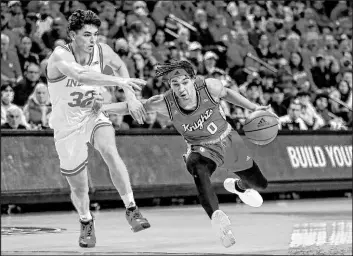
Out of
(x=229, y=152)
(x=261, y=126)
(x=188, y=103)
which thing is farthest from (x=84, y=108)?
(x=261, y=126)

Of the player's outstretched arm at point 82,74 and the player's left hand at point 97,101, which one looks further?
the player's left hand at point 97,101

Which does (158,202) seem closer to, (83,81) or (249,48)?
(249,48)

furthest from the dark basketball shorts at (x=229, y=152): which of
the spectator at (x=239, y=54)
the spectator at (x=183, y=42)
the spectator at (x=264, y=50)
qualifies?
the spectator at (x=264, y=50)

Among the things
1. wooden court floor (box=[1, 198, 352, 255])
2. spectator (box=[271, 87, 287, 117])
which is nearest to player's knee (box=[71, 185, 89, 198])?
wooden court floor (box=[1, 198, 352, 255])

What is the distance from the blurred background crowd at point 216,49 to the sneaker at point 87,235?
20.7ft

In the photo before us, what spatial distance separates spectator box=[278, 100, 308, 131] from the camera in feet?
66.3

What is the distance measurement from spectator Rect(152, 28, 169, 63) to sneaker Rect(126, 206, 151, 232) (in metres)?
12.0

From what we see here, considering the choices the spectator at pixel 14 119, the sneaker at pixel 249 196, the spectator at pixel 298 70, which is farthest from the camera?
the spectator at pixel 298 70

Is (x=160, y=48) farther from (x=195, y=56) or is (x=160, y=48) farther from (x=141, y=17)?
(x=141, y=17)

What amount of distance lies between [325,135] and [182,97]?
561 inches

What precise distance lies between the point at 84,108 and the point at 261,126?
184 centimetres

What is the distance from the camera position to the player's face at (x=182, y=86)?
1012cm

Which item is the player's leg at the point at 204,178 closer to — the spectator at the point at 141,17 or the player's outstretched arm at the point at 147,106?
the player's outstretched arm at the point at 147,106

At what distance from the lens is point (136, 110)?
31.4 ft
